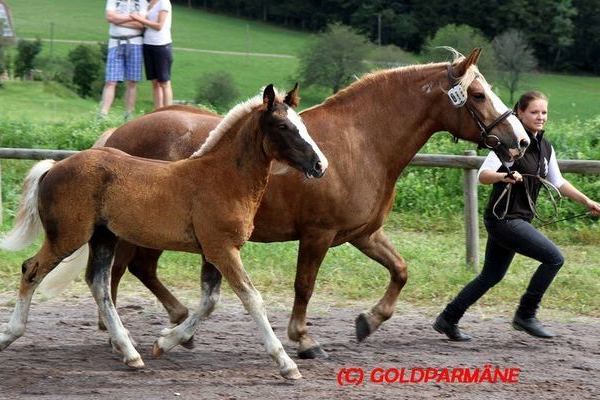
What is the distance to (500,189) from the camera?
638 cm

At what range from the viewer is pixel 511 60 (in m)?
49.4

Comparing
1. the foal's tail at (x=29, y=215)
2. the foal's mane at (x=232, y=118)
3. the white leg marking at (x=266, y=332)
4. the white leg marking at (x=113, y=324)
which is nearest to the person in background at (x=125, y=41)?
the foal's tail at (x=29, y=215)

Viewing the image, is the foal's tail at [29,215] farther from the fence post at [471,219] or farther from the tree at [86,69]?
the tree at [86,69]

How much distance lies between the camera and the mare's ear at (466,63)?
6148 mm

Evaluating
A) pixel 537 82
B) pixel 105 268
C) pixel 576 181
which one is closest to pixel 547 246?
pixel 105 268

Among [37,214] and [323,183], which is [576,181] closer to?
[323,183]

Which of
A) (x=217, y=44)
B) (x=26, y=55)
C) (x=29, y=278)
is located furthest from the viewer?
(x=217, y=44)

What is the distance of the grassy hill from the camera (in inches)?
1741

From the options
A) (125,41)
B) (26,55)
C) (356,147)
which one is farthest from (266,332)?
(26,55)

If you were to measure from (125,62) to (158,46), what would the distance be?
1.73 ft

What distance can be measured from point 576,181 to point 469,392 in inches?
261

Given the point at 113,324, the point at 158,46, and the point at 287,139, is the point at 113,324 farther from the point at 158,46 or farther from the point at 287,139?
the point at 158,46

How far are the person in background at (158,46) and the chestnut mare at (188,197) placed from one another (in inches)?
219

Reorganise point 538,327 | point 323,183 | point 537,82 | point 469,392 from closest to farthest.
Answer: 1. point 469,392
2. point 323,183
3. point 538,327
4. point 537,82
